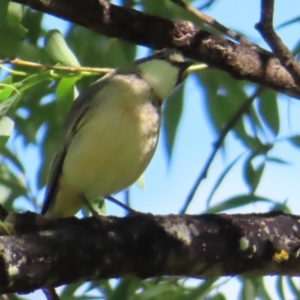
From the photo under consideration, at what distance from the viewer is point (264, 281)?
77.7 inches

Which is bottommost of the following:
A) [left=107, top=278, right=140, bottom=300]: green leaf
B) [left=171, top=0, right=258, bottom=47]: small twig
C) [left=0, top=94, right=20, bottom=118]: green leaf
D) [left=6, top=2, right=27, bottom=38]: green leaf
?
[left=107, top=278, right=140, bottom=300]: green leaf

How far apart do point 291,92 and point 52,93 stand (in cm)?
60

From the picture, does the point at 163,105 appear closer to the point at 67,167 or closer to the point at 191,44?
the point at 67,167

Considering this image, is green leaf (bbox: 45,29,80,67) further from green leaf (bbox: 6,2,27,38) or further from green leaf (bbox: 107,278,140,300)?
green leaf (bbox: 107,278,140,300)

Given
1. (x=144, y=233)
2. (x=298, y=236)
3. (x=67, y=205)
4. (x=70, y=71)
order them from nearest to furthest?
(x=144, y=233) → (x=298, y=236) → (x=70, y=71) → (x=67, y=205)

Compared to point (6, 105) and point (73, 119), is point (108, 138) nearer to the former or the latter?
point (73, 119)

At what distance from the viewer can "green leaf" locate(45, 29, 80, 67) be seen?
67.8 inches

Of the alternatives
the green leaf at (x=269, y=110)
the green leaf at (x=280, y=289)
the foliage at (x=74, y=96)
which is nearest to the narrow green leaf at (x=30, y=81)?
the foliage at (x=74, y=96)

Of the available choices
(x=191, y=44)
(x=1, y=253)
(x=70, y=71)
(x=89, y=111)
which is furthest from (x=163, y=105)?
(x=1, y=253)

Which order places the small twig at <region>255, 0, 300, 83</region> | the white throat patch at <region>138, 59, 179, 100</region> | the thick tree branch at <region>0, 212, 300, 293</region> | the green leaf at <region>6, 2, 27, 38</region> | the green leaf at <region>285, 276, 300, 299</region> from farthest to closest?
the white throat patch at <region>138, 59, 179, 100</region>, the green leaf at <region>285, 276, 300, 299</region>, the green leaf at <region>6, 2, 27, 38</region>, the small twig at <region>255, 0, 300, 83</region>, the thick tree branch at <region>0, 212, 300, 293</region>

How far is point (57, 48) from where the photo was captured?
173cm

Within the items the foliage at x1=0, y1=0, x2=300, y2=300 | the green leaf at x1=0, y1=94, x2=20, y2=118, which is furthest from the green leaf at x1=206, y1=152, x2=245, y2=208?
the green leaf at x1=0, y1=94, x2=20, y2=118

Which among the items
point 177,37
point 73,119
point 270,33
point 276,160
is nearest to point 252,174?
point 276,160

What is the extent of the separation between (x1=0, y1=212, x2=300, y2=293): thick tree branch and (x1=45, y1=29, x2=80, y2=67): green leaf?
485 mm
